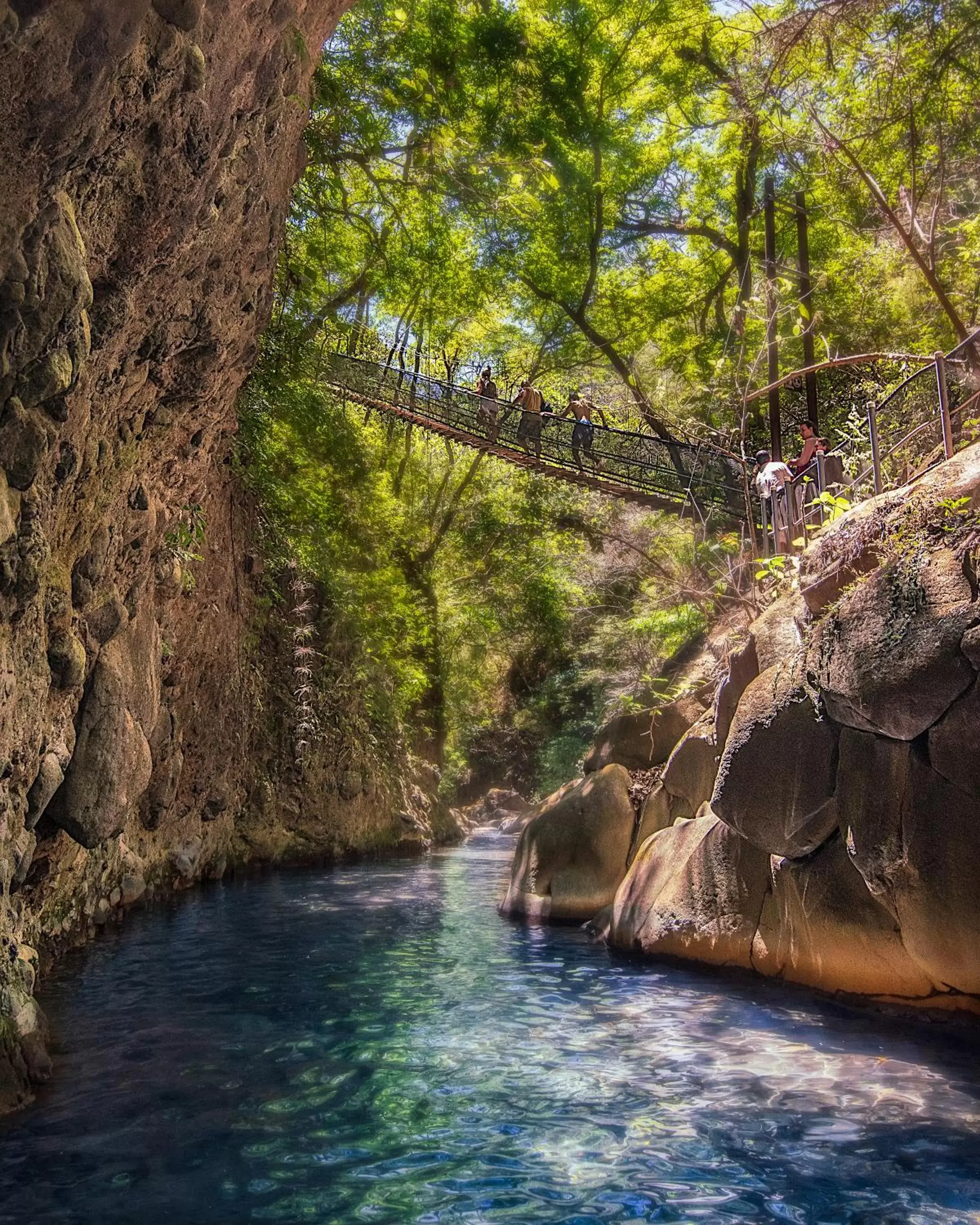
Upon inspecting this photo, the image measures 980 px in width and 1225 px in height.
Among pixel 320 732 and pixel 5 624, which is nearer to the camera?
pixel 5 624

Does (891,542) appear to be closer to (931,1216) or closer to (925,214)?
(931,1216)

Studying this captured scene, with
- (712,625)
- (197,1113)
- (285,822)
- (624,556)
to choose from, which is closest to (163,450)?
(197,1113)

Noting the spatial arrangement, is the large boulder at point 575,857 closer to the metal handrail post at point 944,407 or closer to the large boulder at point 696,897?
the large boulder at point 696,897

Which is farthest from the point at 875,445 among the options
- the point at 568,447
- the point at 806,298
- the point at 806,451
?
the point at 568,447

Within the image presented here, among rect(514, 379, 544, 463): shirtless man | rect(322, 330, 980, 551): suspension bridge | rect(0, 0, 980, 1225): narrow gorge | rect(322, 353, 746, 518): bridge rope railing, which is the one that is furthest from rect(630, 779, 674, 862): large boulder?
rect(514, 379, 544, 463): shirtless man

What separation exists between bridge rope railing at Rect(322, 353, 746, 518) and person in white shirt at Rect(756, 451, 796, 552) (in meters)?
3.02

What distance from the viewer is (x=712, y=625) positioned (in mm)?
17109

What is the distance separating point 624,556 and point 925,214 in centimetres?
1092

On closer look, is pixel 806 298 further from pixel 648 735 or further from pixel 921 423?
pixel 648 735

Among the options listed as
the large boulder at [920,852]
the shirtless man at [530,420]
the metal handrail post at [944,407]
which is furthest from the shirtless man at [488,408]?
the large boulder at [920,852]

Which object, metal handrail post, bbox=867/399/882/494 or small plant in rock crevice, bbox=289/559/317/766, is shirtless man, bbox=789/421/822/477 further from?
small plant in rock crevice, bbox=289/559/317/766

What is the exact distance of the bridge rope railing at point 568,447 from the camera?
55.8 feet

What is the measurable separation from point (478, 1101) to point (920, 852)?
3144mm

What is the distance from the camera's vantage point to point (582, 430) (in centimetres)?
1770
